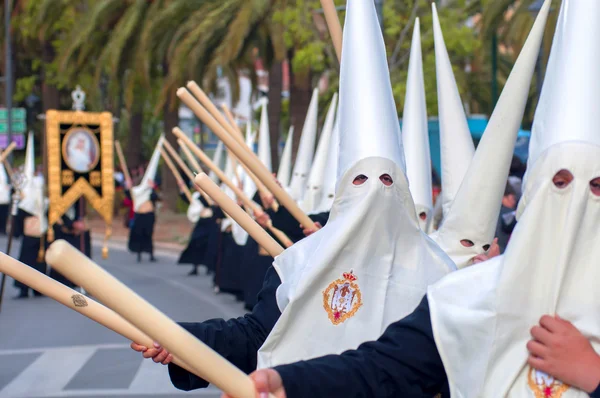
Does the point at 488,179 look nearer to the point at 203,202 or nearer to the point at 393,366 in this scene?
the point at 393,366

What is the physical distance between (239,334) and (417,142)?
289cm

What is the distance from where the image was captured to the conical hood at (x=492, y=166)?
13.3ft

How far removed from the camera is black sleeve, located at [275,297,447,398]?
9.40 feet

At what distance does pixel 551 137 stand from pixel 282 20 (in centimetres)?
1580

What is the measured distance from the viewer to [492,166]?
4156 millimetres

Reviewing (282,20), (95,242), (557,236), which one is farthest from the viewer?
(95,242)

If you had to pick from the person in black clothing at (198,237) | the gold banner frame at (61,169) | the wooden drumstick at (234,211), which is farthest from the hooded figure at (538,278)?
the person in black clothing at (198,237)

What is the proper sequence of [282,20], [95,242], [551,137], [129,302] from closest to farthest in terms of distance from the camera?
[129,302], [551,137], [282,20], [95,242]

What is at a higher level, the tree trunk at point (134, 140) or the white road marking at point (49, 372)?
the white road marking at point (49, 372)

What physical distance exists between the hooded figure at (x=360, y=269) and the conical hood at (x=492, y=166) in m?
0.52

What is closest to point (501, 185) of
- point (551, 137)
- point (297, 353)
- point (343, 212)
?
point (343, 212)

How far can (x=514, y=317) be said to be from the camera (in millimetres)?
2682

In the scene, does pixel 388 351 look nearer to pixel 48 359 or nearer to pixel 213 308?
pixel 48 359

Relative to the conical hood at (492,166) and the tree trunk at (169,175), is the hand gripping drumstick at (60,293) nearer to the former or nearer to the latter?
the conical hood at (492,166)
